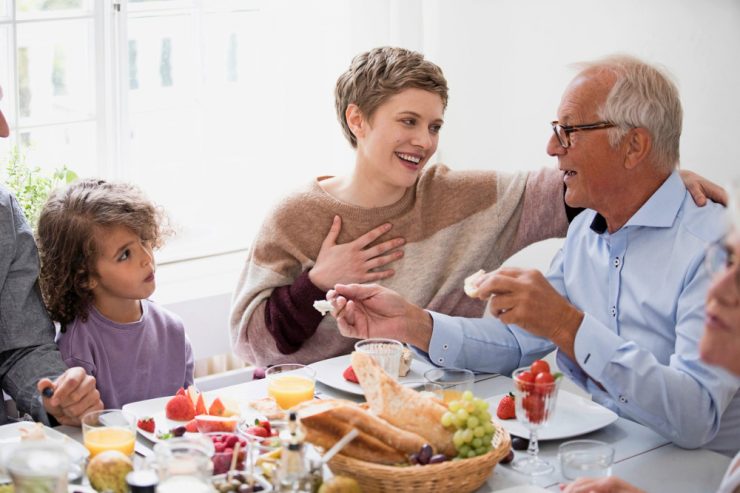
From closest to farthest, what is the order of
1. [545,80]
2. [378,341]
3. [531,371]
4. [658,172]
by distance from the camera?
[531,371] < [378,341] < [658,172] < [545,80]

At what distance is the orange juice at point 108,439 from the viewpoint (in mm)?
2057

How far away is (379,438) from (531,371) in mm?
342

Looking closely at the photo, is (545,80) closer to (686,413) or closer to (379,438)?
(686,413)

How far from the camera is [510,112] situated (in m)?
3.97

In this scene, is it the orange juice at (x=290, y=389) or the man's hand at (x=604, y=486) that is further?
the orange juice at (x=290, y=389)

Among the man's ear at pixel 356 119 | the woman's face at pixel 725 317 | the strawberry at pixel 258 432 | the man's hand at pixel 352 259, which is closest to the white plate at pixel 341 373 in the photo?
the man's hand at pixel 352 259

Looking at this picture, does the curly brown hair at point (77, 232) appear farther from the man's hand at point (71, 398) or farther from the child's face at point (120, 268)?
the man's hand at point (71, 398)

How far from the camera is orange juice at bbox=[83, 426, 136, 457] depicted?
2057mm

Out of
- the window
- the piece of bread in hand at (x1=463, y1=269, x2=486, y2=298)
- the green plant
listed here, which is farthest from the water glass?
the window

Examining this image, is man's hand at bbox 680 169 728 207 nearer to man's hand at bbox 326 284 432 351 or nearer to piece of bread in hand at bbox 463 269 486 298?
piece of bread in hand at bbox 463 269 486 298

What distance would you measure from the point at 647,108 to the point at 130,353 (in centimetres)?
144

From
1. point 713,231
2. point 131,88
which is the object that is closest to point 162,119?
point 131,88

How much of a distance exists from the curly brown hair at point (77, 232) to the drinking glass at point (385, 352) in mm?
761

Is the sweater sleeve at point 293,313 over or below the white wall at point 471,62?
below
